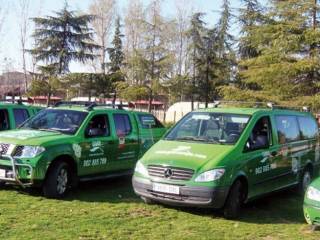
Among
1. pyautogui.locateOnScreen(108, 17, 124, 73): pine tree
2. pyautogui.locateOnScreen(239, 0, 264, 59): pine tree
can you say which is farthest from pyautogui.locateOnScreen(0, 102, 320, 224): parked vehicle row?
pyautogui.locateOnScreen(108, 17, 124, 73): pine tree

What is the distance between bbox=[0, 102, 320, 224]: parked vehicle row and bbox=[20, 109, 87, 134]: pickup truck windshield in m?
0.02

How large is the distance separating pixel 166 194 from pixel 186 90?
32.9 meters

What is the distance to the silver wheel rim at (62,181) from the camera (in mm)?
9762

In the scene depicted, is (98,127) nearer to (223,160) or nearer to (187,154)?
(187,154)

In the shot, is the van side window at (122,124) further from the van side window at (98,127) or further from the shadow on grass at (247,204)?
the shadow on grass at (247,204)

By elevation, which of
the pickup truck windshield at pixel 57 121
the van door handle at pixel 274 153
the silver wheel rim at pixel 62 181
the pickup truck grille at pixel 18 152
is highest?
the pickup truck windshield at pixel 57 121

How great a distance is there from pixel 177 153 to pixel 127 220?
1.39 metres

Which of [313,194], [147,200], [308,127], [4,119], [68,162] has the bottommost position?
[147,200]

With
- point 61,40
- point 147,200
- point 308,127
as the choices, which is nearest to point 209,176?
point 147,200

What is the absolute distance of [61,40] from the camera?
38.8 m

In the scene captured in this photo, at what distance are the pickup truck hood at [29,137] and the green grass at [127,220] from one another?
98cm

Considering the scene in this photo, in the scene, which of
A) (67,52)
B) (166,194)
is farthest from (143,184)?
(67,52)

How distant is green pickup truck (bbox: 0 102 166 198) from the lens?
30.8ft

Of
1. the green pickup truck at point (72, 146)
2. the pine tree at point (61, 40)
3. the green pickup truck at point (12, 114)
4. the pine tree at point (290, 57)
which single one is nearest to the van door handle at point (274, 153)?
the green pickup truck at point (72, 146)
